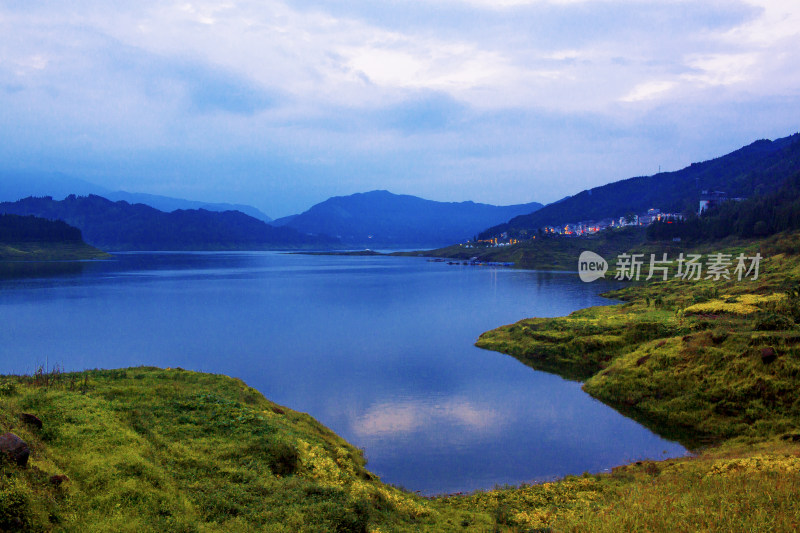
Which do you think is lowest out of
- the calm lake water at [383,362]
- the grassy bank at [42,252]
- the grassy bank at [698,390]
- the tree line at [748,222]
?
the calm lake water at [383,362]

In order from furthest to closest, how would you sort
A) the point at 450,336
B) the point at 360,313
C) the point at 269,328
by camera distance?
the point at 360,313, the point at 269,328, the point at 450,336

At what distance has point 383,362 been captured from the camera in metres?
38.1

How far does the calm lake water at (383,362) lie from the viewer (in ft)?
69.5

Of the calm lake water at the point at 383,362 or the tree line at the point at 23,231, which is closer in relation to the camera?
the calm lake water at the point at 383,362

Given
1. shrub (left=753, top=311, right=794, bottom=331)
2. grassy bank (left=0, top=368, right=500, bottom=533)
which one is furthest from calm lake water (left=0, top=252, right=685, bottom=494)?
shrub (left=753, top=311, right=794, bottom=331)

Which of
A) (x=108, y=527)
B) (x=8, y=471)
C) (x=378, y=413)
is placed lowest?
(x=378, y=413)

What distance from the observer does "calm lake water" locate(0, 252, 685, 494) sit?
69.5 feet

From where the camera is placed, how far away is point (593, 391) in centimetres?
2972

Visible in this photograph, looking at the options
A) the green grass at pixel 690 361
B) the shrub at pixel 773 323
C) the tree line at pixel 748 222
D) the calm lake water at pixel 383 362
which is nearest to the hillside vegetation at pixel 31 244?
the calm lake water at pixel 383 362

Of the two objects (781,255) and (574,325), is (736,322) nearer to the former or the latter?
(574,325)

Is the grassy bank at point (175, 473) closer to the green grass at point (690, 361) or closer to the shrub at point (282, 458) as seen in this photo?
the shrub at point (282, 458)

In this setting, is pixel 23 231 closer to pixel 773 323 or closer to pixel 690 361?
pixel 690 361

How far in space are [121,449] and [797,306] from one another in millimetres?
40313

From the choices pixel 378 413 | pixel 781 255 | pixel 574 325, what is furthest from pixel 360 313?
pixel 781 255
